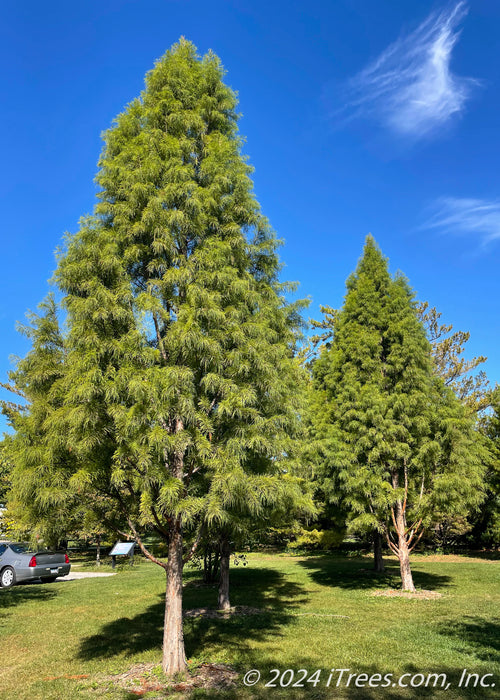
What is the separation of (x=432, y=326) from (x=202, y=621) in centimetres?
2802

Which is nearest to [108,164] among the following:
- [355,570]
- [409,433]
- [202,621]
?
[202,621]

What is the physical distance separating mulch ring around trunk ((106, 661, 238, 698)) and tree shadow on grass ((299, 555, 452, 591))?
27.9 feet

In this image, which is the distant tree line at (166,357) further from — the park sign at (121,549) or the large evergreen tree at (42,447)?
the park sign at (121,549)

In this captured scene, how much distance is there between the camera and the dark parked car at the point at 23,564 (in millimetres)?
13672

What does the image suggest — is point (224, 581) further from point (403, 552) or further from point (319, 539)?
point (319, 539)

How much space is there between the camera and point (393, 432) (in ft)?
37.4

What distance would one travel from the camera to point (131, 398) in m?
5.35

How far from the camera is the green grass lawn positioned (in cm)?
529

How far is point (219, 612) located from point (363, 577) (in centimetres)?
732

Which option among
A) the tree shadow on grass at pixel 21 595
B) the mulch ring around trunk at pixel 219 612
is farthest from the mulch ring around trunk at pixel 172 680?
the tree shadow on grass at pixel 21 595

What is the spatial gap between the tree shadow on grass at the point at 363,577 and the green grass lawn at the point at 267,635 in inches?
5.1

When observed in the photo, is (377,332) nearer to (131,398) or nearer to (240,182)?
(240,182)

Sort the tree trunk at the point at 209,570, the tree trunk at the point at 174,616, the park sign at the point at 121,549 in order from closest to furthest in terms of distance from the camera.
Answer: the tree trunk at the point at 174,616
the tree trunk at the point at 209,570
the park sign at the point at 121,549

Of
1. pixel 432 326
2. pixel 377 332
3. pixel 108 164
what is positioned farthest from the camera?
pixel 432 326
